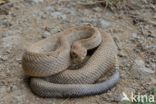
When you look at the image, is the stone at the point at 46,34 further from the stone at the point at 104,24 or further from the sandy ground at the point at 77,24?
the stone at the point at 104,24

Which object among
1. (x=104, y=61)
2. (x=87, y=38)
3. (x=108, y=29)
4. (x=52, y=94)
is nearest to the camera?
(x=52, y=94)

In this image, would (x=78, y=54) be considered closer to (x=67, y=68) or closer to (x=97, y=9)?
(x=67, y=68)

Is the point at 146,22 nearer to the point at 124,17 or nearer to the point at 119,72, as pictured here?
the point at 124,17

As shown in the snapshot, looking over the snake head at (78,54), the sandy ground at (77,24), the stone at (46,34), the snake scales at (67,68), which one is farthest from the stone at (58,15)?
the snake head at (78,54)

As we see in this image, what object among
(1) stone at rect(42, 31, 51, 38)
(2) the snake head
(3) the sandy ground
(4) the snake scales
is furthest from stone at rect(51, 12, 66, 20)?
(2) the snake head

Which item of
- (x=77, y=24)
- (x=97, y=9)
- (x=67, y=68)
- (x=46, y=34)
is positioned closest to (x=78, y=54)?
(x=67, y=68)

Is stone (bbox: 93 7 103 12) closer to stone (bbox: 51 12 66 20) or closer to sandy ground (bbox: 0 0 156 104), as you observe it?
sandy ground (bbox: 0 0 156 104)

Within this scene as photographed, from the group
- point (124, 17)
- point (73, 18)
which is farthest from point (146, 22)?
point (73, 18)
